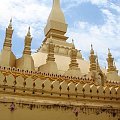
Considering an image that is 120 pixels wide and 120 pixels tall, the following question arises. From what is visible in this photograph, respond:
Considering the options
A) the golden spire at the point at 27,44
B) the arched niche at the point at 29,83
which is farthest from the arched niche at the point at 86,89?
the golden spire at the point at 27,44

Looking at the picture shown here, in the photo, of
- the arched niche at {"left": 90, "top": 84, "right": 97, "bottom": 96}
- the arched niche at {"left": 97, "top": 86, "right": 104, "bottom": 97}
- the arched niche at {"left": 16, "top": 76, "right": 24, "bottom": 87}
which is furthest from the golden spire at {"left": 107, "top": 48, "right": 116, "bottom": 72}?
the arched niche at {"left": 16, "top": 76, "right": 24, "bottom": 87}

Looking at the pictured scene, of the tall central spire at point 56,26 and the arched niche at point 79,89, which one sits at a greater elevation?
the tall central spire at point 56,26

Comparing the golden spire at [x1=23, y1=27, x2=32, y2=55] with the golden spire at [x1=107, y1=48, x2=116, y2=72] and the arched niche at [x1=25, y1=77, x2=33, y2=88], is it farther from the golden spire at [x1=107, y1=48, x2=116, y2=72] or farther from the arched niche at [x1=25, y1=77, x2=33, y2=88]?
the arched niche at [x1=25, y1=77, x2=33, y2=88]

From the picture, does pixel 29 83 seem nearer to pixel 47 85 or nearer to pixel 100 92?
pixel 47 85

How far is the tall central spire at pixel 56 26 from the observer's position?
1997cm

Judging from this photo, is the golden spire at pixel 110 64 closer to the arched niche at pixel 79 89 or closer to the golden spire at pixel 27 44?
the golden spire at pixel 27 44

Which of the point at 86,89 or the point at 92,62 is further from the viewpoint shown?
the point at 92,62

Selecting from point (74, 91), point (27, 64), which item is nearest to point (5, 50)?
point (27, 64)

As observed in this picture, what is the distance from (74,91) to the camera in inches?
261

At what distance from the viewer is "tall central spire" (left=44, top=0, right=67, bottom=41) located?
1997 cm

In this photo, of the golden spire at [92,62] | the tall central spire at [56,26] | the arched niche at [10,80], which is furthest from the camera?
the tall central spire at [56,26]

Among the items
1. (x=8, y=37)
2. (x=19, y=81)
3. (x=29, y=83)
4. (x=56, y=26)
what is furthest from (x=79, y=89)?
(x=56, y=26)

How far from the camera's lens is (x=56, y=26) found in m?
20.2

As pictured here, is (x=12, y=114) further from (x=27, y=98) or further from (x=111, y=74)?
(x=111, y=74)
